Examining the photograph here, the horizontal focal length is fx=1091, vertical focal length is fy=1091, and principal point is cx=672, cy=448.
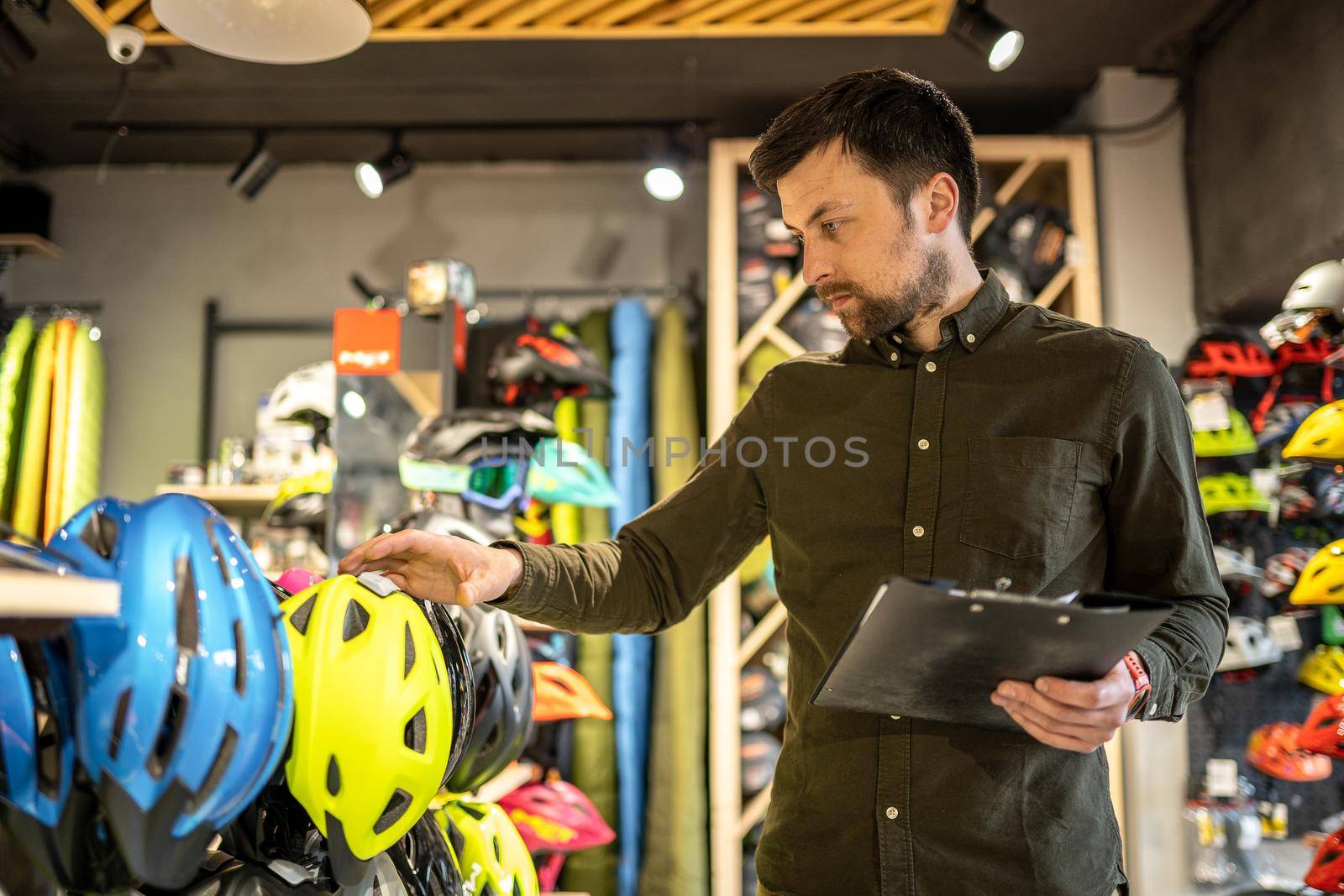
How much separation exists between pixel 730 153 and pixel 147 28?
179 centimetres

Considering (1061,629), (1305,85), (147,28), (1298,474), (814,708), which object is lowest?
(814,708)

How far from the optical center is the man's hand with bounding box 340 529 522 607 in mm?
1229

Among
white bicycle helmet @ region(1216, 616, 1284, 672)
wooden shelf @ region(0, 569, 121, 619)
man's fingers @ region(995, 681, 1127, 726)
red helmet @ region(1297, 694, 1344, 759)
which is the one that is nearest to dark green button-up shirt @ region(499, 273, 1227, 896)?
man's fingers @ region(995, 681, 1127, 726)

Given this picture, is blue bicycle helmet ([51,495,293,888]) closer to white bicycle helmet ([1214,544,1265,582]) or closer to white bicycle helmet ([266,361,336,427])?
white bicycle helmet ([266,361,336,427])

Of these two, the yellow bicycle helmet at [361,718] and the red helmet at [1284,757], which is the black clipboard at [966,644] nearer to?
the yellow bicycle helmet at [361,718]

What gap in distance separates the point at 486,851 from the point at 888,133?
3.71 feet

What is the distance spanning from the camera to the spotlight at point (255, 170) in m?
3.63

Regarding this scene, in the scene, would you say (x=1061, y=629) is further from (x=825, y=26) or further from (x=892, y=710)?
(x=825, y=26)

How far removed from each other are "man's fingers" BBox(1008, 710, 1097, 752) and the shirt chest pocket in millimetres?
257

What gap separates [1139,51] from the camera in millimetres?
3406

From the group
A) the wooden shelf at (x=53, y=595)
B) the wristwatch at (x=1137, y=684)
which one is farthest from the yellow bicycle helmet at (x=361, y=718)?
the wristwatch at (x=1137, y=684)

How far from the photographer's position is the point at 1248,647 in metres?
3.03

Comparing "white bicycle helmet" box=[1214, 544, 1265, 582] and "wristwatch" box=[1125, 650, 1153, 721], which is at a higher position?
"white bicycle helmet" box=[1214, 544, 1265, 582]

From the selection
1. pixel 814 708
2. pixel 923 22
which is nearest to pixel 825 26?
pixel 923 22
